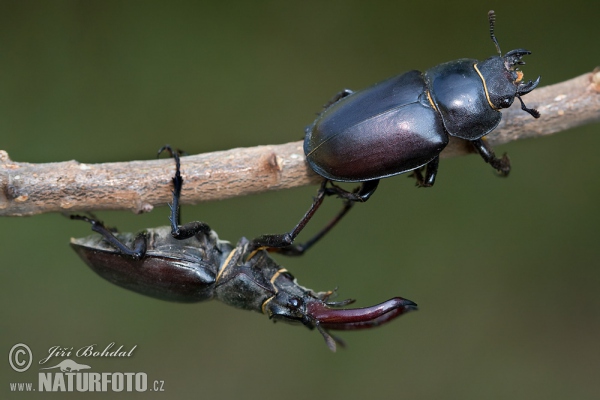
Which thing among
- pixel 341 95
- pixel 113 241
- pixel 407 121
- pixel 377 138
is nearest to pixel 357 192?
pixel 377 138

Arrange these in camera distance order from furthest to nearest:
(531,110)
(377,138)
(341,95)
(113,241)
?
(341,95), (113,241), (531,110), (377,138)

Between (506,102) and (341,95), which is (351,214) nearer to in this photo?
(341,95)

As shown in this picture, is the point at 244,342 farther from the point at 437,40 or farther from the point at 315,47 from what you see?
the point at 437,40

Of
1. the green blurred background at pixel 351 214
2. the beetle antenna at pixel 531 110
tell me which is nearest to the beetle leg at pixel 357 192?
the beetle antenna at pixel 531 110

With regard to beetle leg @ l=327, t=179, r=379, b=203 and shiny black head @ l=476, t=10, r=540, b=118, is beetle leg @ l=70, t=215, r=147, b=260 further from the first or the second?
shiny black head @ l=476, t=10, r=540, b=118

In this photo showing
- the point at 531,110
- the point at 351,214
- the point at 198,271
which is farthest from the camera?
the point at 351,214

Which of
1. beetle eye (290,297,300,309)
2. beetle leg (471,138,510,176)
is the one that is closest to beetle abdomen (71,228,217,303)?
beetle eye (290,297,300,309)
